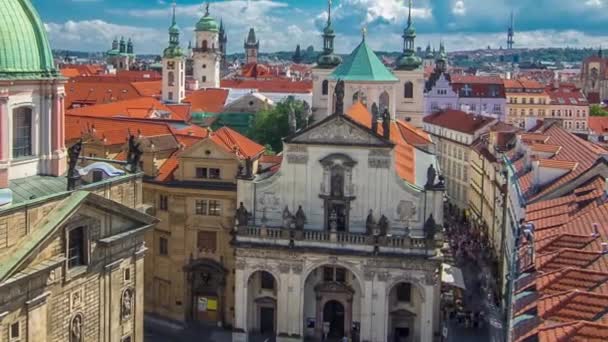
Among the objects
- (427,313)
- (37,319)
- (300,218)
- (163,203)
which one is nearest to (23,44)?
(37,319)

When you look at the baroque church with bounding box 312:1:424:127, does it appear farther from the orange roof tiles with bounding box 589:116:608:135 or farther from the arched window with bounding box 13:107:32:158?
the arched window with bounding box 13:107:32:158

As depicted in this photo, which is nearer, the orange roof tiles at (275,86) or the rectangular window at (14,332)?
the rectangular window at (14,332)

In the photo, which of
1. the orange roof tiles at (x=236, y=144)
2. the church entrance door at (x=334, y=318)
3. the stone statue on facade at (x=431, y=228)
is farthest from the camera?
the orange roof tiles at (x=236, y=144)

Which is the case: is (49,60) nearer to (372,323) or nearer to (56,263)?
(56,263)

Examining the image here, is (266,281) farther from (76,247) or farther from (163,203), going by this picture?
(76,247)

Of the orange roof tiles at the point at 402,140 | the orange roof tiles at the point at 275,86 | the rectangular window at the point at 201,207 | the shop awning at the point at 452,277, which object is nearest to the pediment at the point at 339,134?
the orange roof tiles at the point at 402,140

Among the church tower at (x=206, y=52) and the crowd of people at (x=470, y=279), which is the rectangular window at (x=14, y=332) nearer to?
the crowd of people at (x=470, y=279)
